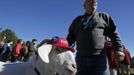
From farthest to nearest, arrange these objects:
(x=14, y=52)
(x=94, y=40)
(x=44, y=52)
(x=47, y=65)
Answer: (x=14, y=52)
(x=94, y=40)
(x=47, y=65)
(x=44, y=52)

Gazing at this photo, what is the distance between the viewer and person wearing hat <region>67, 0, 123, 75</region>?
5.96m

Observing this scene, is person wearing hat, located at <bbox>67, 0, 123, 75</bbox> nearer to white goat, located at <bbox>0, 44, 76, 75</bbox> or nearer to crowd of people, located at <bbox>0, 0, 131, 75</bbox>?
crowd of people, located at <bbox>0, 0, 131, 75</bbox>

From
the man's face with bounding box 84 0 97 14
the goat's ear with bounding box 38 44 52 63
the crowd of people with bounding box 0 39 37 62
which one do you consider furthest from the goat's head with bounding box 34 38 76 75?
the crowd of people with bounding box 0 39 37 62

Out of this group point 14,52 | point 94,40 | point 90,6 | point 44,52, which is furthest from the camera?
point 14,52

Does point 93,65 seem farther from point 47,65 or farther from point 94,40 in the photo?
point 47,65

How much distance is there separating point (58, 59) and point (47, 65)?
16cm

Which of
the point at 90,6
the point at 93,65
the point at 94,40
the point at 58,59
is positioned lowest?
the point at 93,65

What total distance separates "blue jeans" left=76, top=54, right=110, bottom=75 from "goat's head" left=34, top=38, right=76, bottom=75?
898 mm

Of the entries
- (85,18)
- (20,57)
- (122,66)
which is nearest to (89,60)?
(85,18)

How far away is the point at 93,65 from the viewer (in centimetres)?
600

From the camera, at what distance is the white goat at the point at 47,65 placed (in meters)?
4.98

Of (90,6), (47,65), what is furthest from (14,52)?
(47,65)

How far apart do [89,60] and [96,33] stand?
421mm

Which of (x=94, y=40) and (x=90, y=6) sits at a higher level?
(x=90, y=6)
